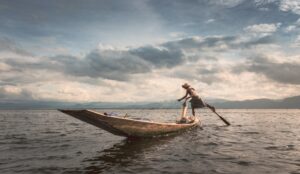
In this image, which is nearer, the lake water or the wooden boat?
the lake water

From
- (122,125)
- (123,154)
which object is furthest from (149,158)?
(122,125)

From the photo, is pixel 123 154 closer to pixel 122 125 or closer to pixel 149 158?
pixel 149 158

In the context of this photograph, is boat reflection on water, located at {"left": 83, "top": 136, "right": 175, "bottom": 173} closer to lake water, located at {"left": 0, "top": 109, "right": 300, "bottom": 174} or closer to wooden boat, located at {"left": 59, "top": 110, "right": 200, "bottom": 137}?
lake water, located at {"left": 0, "top": 109, "right": 300, "bottom": 174}

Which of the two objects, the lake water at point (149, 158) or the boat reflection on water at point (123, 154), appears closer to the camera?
the lake water at point (149, 158)

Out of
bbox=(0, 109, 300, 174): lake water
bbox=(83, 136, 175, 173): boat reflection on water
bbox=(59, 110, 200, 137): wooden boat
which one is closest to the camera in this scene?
bbox=(0, 109, 300, 174): lake water

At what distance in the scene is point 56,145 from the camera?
638 inches

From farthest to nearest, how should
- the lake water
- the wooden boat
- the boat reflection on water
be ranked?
the wooden boat
the boat reflection on water
the lake water

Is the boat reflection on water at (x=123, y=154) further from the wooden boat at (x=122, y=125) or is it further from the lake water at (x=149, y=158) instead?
the wooden boat at (x=122, y=125)

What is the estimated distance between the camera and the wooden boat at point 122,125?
1349 cm

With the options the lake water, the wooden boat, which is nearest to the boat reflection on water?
the lake water

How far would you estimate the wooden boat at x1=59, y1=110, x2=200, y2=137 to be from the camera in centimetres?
1349

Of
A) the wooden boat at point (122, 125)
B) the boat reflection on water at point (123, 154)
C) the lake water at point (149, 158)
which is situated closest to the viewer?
the lake water at point (149, 158)

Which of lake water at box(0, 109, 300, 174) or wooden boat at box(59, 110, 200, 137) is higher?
wooden boat at box(59, 110, 200, 137)

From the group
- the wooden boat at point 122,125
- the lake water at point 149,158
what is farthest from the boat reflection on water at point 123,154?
the wooden boat at point 122,125
